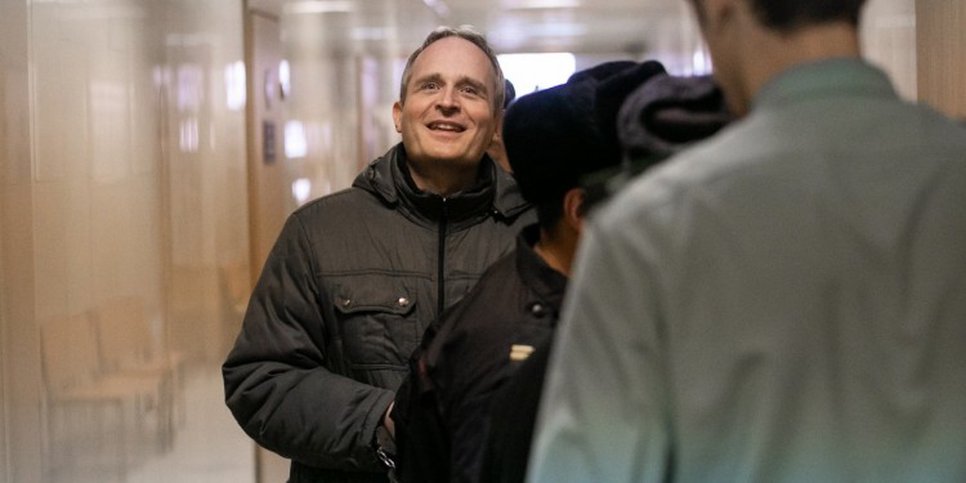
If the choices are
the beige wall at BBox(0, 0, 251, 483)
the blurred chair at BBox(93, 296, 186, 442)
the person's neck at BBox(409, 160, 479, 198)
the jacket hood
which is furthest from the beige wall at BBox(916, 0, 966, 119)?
the blurred chair at BBox(93, 296, 186, 442)

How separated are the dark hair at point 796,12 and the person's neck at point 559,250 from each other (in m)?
0.69

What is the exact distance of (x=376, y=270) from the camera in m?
2.55

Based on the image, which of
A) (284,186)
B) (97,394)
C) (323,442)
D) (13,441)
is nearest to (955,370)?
(323,442)

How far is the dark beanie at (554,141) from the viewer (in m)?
1.78

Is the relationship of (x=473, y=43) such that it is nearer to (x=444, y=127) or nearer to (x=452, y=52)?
(x=452, y=52)

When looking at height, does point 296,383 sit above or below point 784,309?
below

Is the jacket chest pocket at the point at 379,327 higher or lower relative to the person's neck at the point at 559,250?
lower

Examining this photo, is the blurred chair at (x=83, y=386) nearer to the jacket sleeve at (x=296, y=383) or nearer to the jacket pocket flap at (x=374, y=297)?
the jacket sleeve at (x=296, y=383)

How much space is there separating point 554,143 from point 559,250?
15 cm

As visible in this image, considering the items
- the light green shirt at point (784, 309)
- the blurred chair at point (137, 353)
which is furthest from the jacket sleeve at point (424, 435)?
the blurred chair at point (137, 353)

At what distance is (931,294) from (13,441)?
118 inches

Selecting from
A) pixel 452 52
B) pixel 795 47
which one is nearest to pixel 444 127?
pixel 452 52

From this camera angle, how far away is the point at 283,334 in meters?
2.50

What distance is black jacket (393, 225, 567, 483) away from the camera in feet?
5.89
